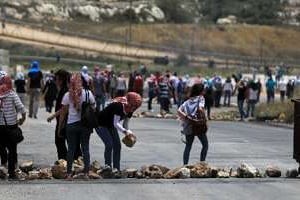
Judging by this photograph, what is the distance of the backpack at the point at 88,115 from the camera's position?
13.4 meters

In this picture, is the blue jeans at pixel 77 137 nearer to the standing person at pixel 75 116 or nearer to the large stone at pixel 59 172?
the standing person at pixel 75 116

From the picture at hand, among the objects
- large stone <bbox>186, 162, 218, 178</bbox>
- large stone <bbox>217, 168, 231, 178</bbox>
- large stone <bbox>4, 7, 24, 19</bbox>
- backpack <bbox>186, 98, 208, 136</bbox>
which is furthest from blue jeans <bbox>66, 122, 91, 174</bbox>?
large stone <bbox>4, 7, 24, 19</bbox>

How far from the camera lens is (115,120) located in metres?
14.0

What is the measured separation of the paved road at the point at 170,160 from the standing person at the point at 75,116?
1.80ft

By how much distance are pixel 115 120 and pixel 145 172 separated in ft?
3.34

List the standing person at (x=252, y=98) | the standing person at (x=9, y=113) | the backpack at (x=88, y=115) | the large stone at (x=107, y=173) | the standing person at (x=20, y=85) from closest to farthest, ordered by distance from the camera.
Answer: the backpack at (x=88, y=115), the standing person at (x=9, y=113), the large stone at (x=107, y=173), the standing person at (x=20, y=85), the standing person at (x=252, y=98)

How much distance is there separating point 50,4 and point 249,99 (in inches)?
3293

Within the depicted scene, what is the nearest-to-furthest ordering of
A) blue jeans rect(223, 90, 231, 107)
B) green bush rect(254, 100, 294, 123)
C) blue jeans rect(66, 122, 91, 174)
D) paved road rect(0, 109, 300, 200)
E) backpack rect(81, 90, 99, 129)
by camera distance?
paved road rect(0, 109, 300, 200) < backpack rect(81, 90, 99, 129) < blue jeans rect(66, 122, 91, 174) < green bush rect(254, 100, 294, 123) < blue jeans rect(223, 90, 231, 107)

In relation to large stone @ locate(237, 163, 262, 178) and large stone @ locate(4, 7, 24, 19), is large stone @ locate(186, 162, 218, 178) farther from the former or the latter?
large stone @ locate(4, 7, 24, 19)

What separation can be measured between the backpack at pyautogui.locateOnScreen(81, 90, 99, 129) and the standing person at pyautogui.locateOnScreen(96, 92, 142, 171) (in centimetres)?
52

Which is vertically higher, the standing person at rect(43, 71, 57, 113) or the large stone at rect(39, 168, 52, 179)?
the standing person at rect(43, 71, 57, 113)

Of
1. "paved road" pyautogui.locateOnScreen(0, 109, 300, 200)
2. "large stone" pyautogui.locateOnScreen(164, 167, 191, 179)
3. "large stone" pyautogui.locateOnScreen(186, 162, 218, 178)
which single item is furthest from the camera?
"large stone" pyautogui.locateOnScreen(186, 162, 218, 178)

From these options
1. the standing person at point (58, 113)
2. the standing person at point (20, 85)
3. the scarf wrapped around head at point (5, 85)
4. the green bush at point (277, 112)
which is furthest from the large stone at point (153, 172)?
the green bush at point (277, 112)

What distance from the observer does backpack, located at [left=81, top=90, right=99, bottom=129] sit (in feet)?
43.8
